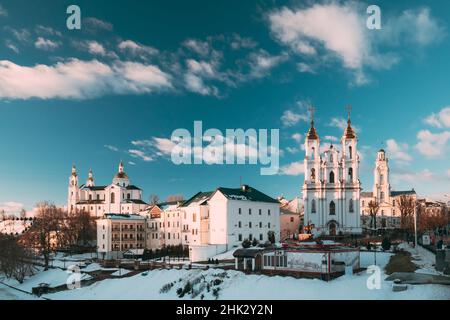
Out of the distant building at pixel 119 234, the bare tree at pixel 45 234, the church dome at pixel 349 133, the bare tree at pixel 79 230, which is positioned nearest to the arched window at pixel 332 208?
the church dome at pixel 349 133

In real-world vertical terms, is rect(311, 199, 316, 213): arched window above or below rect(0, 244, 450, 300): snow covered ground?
above

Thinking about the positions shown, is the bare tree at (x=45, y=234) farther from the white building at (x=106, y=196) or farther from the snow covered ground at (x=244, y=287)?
the snow covered ground at (x=244, y=287)

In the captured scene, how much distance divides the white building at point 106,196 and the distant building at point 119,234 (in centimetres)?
2830

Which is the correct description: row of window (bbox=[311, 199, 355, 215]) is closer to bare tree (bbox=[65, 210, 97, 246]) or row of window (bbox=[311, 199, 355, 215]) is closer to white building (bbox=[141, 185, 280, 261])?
white building (bbox=[141, 185, 280, 261])

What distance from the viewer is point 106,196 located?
12056 centimetres

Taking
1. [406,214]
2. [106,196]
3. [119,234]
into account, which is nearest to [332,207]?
[406,214]

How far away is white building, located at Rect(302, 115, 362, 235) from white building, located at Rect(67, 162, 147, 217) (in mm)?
47325

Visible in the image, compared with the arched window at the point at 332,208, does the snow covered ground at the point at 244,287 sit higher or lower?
lower

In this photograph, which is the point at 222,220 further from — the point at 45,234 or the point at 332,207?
the point at 45,234

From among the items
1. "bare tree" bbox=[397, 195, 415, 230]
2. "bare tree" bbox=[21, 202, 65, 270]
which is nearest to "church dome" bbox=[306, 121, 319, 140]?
"bare tree" bbox=[397, 195, 415, 230]

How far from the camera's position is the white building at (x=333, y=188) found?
8038 cm

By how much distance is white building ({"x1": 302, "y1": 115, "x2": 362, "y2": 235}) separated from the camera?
264 feet

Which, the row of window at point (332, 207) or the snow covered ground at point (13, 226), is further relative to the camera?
the snow covered ground at point (13, 226)

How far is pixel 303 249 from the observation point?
45062mm
